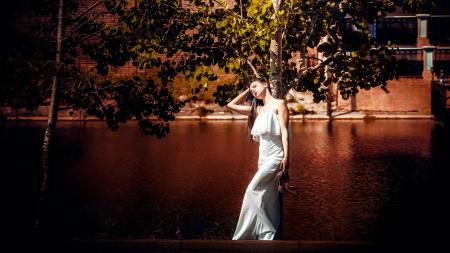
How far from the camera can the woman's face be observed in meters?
7.42

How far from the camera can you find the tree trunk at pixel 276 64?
8.26 meters

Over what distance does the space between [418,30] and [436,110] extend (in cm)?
644

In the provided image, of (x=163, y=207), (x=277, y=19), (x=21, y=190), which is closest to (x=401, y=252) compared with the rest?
(x=277, y=19)

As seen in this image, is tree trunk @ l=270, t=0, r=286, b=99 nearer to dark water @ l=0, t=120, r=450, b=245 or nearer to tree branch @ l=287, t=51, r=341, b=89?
tree branch @ l=287, t=51, r=341, b=89

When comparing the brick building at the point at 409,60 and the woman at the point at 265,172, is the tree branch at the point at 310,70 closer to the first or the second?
the woman at the point at 265,172

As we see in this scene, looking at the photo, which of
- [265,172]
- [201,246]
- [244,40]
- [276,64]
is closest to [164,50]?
[244,40]

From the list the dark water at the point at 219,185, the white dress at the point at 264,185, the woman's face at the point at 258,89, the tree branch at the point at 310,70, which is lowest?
the dark water at the point at 219,185

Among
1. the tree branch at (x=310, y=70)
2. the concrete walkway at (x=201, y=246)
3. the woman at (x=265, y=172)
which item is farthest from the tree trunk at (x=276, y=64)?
the concrete walkway at (x=201, y=246)

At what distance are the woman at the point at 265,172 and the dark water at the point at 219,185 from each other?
1024 mm

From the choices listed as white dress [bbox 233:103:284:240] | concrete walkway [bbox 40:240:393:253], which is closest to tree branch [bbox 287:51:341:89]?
white dress [bbox 233:103:284:240]

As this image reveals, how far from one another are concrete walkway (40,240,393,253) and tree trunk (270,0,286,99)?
2119 millimetres

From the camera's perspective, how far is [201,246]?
6852mm

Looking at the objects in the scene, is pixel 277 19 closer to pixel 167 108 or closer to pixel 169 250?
pixel 167 108

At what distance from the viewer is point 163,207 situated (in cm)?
1111
